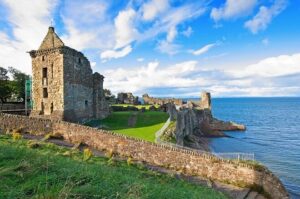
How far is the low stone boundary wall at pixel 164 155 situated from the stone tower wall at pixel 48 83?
512 cm

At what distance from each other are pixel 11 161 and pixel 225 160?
1836cm

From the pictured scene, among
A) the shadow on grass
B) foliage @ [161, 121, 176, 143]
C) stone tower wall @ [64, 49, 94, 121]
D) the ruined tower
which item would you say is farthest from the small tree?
the ruined tower

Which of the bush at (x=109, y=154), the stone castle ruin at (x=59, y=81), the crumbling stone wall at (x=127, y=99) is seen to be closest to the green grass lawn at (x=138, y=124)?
the stone castle ruin at (x=59, y=81)

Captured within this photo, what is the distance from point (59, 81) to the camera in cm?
3416

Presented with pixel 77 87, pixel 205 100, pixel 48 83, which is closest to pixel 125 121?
pixel 77 87

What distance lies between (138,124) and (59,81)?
37.6 feet

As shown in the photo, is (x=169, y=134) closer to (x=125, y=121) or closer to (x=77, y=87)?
(x=125, y=121)

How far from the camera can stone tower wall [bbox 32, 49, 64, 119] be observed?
3416cm

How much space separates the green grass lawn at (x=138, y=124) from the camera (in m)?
32.6

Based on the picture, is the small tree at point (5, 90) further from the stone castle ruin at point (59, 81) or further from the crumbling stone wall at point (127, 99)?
the crumbling stone wall at point (127, 99)

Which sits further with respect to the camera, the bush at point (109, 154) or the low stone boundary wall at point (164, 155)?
the bush at point (109, 154)

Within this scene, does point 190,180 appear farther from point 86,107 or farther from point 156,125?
point 86,107

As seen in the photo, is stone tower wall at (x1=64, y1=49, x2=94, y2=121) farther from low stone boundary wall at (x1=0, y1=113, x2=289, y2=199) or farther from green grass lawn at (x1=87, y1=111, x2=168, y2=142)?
low stone boundary wall at (x1=0, y1=113, x2=289, y2=199)

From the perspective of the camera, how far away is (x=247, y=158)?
25.1 m
